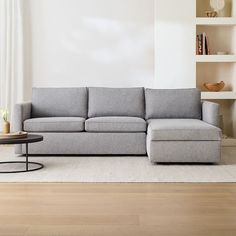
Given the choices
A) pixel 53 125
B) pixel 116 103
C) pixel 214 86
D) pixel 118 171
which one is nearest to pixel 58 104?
pixel 53 125

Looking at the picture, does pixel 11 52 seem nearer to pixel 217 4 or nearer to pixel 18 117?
pixel 18 117

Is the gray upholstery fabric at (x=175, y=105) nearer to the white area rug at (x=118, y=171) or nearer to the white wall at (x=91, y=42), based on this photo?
the white area rug at (x=118, y=171)

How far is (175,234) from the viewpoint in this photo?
280 cm

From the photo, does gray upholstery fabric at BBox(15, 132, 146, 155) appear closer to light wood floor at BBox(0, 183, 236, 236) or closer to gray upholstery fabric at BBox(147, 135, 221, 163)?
gray upholstery fabric at BBox(147, 135, 221, 163)

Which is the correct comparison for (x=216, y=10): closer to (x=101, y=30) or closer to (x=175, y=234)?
(x=101, y=30)

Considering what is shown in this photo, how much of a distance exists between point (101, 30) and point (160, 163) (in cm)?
277

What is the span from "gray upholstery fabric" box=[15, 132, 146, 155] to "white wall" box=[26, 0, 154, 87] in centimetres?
177

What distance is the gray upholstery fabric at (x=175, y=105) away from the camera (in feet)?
20.1

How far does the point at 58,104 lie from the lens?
20.5 ft

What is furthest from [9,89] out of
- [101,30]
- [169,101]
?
[169,101]

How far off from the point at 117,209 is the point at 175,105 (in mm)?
2954

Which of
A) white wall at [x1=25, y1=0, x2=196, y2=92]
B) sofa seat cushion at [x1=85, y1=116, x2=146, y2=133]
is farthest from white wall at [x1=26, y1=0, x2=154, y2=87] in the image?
sofa seat cushion at [x1=85, y1=116, x2=146, y2=133]

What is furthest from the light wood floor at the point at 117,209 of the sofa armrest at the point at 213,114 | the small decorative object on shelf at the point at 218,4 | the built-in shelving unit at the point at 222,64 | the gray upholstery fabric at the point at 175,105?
the small decorative object on shelf at the point at 218,4

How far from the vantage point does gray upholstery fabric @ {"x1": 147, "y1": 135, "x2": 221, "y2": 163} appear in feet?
17.0
